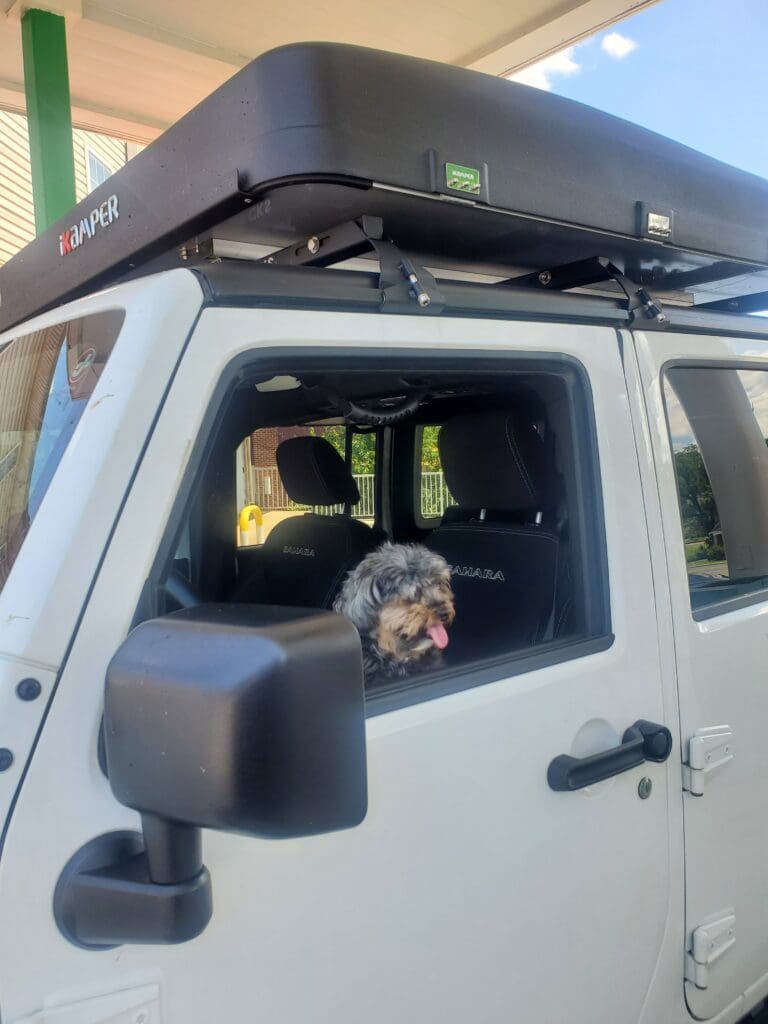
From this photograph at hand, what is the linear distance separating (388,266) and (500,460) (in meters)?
0.80

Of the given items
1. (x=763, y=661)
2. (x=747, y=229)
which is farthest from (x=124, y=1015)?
(x=747, y=229)

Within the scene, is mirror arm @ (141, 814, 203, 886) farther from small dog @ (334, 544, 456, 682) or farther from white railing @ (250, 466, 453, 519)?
white railing @ (250, 466, 453, 519)

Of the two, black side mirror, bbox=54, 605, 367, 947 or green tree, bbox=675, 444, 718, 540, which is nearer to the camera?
black side mirror, bbox=54, 605, 367, 947

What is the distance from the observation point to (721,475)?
2.18 m

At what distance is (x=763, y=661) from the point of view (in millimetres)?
2025

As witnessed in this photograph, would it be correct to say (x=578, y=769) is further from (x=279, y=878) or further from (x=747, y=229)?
(x=747, y=229)

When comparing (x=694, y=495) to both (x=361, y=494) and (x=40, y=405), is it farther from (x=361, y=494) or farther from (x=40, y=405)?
(x=361, y=494)

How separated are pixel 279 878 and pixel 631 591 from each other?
944 mm

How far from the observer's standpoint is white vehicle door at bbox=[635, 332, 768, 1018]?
182cm

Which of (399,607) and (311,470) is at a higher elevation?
(311,470)

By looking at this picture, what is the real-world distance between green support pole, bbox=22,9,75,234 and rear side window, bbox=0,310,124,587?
11.4 ft

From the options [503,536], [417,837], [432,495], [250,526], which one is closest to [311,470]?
[250,526]

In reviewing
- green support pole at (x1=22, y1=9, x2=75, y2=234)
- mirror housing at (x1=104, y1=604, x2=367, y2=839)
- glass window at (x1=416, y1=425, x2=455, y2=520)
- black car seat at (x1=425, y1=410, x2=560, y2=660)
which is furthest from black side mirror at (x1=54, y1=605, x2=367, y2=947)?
green support pole at (x1=22, y1=9, x2=75, y2=234)

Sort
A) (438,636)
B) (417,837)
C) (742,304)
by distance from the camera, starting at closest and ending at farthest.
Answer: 1. (417,837)
2. (438,636)
3. (742,304)
